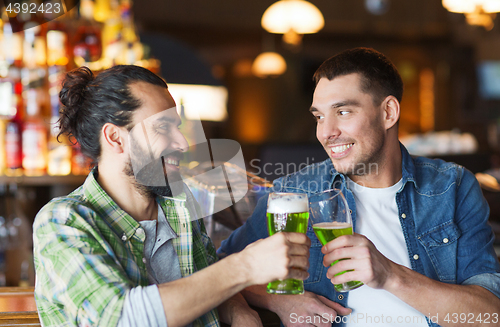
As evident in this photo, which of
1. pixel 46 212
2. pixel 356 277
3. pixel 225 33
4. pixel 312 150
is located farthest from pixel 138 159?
pixel 225 33

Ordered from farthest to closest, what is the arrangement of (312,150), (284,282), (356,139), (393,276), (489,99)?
(489,99), (312,150), (356,139), (393,276), (284,282)

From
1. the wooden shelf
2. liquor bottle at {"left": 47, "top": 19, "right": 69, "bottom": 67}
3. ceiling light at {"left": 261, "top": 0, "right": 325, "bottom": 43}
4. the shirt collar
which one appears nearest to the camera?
the shirt collar

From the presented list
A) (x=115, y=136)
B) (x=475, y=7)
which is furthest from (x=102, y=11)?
(x=475, y=7)

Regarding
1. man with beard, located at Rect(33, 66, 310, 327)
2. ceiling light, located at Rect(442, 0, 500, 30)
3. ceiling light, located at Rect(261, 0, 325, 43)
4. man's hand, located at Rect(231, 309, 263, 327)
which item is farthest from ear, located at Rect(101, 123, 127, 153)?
ceiling light, located at Rect(442, 0, 500, 30)

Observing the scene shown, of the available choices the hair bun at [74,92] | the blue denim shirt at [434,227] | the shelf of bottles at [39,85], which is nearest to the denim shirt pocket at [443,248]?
the blue denim shirt at [434,227]

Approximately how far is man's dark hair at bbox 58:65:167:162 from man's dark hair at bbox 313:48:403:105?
531 millimetres

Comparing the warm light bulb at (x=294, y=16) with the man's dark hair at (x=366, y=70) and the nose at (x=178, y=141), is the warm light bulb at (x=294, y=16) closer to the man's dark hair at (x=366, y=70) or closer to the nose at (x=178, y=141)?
the man's dark hair at (x=366, y=70)

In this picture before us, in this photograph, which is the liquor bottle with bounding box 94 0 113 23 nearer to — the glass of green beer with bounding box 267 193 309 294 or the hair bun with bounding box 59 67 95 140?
the hair bun with bounding box 59 67 95 140

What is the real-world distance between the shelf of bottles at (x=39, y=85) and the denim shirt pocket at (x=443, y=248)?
155cm

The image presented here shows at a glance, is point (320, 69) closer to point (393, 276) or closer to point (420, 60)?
point (393, 276)

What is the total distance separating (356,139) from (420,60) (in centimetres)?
600

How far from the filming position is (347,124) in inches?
52.2

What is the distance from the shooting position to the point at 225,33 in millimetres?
6168

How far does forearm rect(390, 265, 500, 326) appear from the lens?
1044 millimetres
